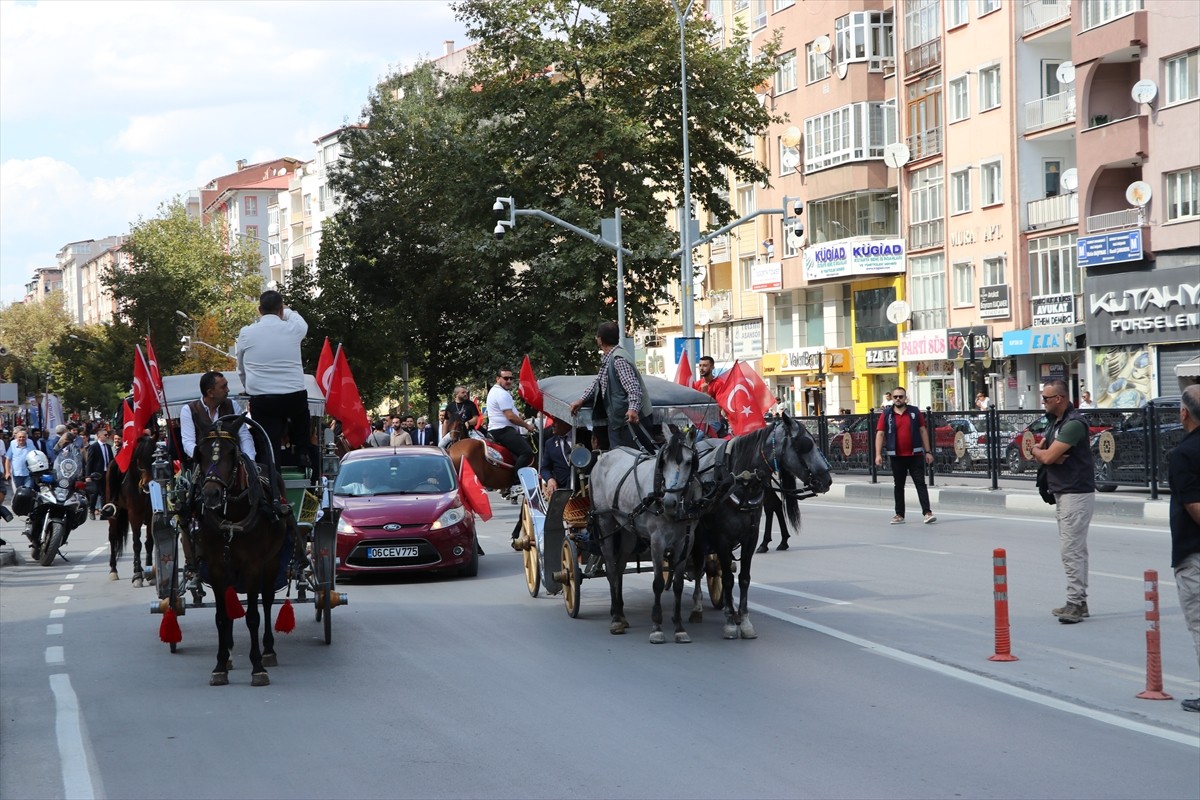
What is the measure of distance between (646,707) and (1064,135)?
147 ft

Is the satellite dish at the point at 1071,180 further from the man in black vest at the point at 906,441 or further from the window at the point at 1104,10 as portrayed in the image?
the man in black vest at the point at 906,441

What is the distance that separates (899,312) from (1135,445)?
32.3 m

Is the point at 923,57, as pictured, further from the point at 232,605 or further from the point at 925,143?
the point at 232,605

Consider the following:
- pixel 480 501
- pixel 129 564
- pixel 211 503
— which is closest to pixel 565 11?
pixel 129 564

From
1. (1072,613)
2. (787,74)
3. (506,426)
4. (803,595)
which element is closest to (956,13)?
(787,74)

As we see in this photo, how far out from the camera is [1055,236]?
49.4m

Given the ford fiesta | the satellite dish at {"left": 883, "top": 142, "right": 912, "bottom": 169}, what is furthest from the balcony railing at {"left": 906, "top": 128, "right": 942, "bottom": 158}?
the ford fiesta

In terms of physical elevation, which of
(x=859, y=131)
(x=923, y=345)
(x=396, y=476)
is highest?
(x=859, y=131)

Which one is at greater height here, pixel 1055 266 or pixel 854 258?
pixel 854 258

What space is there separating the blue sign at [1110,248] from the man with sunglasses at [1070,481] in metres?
33.5

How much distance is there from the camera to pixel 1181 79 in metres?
42.6

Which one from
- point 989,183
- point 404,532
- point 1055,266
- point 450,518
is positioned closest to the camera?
point 404,532

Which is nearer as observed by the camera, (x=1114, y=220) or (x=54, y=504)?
(x=54, y=504)

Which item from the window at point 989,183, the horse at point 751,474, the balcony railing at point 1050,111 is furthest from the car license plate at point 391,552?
the window at point 989,183
